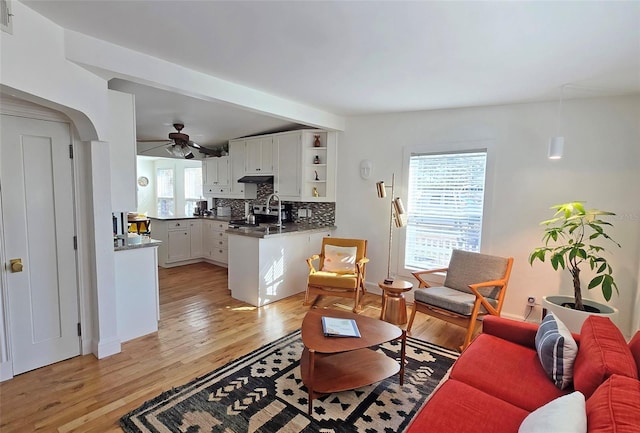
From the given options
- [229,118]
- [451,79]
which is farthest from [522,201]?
[229,118]

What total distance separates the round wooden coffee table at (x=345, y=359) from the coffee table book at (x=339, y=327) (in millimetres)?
30

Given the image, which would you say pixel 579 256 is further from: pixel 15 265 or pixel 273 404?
pixel 15 265

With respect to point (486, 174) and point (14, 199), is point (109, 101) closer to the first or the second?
point (14, 199)

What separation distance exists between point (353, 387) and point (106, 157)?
2644 millimetres

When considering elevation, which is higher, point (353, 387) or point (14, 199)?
point (14, 199)

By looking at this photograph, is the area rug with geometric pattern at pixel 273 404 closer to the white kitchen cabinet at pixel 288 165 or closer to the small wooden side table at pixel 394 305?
the small wooden side table at pixel 394 305

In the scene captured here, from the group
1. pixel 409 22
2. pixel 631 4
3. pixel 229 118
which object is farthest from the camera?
pixel 229 118

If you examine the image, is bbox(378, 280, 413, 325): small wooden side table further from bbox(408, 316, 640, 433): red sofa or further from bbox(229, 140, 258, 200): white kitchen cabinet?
bbox(229, 140, 258, 200): white kitchen cabinet

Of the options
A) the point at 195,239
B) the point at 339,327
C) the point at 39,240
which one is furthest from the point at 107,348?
the point at 195,239

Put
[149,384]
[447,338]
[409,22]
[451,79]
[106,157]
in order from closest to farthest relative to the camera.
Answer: [409,22], [149,384], [106,157], [451,79], [447,338]

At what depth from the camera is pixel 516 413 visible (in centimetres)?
150

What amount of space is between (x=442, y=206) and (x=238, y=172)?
3606mm

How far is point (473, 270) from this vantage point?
3332 mm

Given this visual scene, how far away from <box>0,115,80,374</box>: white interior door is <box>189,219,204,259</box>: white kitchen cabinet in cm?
335
